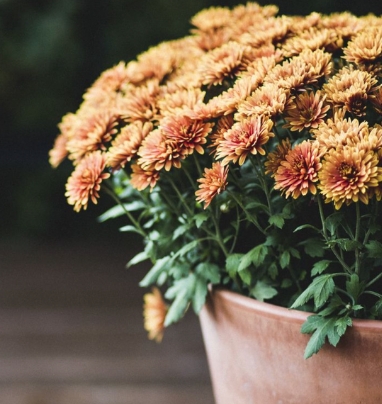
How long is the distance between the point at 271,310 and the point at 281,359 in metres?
0.05

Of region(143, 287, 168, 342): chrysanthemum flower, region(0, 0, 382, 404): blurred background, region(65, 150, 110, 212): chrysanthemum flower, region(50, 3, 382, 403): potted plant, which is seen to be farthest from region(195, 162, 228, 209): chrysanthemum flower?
region(0, 0, 382, 404): blurred background

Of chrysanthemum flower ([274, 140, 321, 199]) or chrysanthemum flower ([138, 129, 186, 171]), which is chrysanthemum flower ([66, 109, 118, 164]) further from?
chrysanthemum flower ([274, 140, 321, 199])

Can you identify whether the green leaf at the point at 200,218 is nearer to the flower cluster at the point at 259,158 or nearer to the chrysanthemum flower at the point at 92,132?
the flower cluster at the point at 259,158

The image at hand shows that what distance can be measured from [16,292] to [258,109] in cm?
125

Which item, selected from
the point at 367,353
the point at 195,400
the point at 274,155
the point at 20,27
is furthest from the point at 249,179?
the point at 20,27

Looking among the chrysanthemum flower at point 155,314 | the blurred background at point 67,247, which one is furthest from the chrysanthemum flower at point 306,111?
the blurred background at point 67,247

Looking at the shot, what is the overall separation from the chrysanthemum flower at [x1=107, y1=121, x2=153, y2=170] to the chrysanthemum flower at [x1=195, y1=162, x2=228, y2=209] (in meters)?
0.08

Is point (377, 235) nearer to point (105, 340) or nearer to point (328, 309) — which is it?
point (328, 309)

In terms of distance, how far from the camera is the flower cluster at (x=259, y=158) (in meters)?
0.54

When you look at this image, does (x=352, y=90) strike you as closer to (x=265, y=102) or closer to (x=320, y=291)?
(x=265, y=102)

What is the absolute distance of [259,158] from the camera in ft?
2.03

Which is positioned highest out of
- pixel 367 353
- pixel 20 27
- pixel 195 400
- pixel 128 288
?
pixel 20 27

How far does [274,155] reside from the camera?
56cm

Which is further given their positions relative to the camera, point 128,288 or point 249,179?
point 128,288
